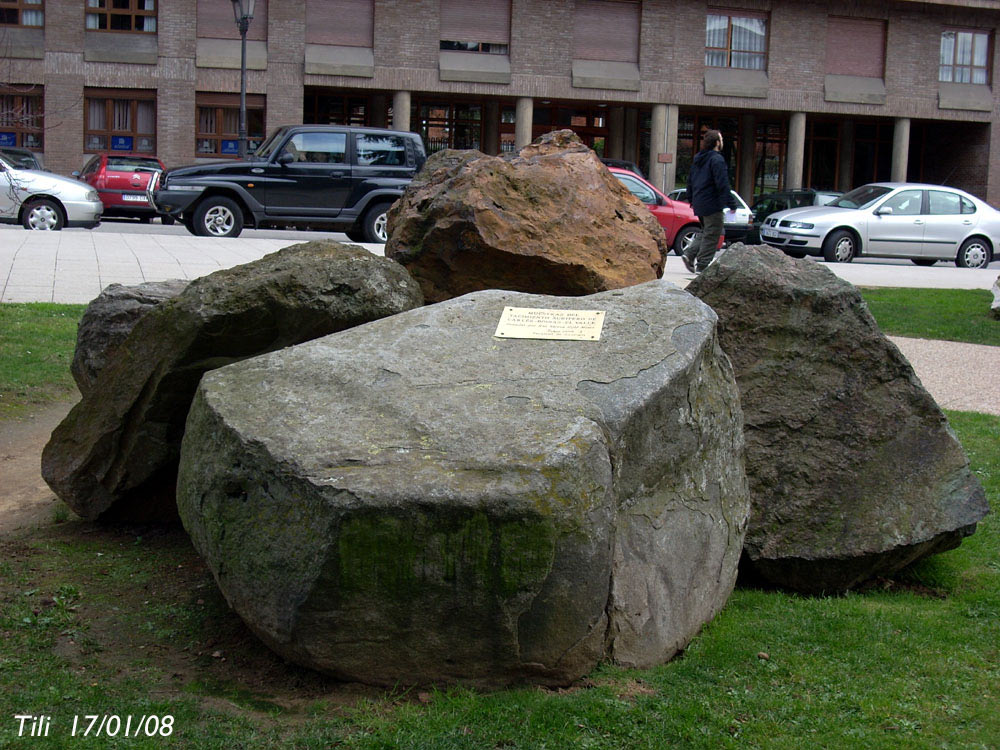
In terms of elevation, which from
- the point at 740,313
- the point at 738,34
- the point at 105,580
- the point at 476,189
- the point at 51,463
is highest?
the point at 738,34

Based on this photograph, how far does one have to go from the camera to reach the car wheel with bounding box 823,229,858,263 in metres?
20.0

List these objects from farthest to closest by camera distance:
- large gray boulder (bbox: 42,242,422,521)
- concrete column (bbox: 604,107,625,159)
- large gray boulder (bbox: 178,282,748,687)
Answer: concrete column (bbox: 604,107,625,159), large gray boulder (bbox: 42,242,422,521), large gray boulder (bbox: 178,282,748,687)

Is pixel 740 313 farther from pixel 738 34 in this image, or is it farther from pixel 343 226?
pixel 738 34

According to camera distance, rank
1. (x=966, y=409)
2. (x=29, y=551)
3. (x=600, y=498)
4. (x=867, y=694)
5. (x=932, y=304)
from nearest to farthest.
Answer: (x=600, y=498) < (x=867, y=694) < (x=29, y=551) < (x=966, y=409) < (x=932, y=304)

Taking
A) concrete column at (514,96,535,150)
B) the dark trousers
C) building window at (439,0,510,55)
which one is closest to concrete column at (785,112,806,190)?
concrete column at (514,96,535,150)

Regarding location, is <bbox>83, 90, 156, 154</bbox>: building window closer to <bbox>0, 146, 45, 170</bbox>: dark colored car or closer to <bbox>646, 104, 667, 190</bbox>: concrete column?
<bbox>0, 146, 45, 170</bbox>: dark colored car

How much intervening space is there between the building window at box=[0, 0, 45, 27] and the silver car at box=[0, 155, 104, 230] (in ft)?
43.8

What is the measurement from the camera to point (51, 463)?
16.1ft

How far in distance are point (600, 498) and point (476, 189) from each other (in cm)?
288

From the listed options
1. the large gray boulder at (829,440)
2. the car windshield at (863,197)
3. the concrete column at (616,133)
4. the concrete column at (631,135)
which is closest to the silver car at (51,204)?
the car windshield at (863,197)

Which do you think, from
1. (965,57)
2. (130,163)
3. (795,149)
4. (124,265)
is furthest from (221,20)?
(965,57)

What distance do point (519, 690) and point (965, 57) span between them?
38.1 m

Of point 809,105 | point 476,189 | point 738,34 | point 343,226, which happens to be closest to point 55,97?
point 343,226

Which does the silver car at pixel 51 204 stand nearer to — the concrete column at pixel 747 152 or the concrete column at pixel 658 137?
the concrete column at pixel 658 137
